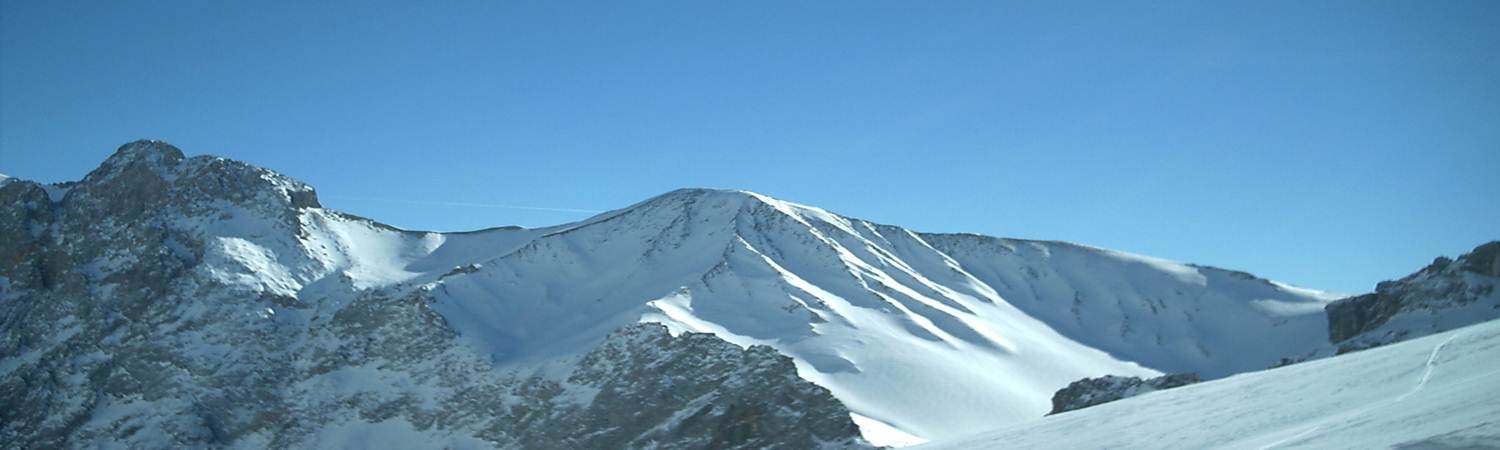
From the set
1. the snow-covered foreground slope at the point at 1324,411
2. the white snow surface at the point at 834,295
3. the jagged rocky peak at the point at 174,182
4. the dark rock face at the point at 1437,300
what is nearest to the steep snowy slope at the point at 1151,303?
the white snow surface at the point at 834,295

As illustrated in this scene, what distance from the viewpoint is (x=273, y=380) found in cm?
11012

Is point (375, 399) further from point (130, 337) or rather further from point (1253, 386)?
point (1253, 386)

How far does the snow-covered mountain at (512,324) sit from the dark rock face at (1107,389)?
30.0ft

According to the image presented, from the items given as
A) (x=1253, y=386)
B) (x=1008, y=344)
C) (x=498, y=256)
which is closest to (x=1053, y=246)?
(x=1008, y=344)

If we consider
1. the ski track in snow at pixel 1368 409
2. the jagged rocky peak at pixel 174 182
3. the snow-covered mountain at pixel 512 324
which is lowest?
the ski track in snow at pixel 1368 409

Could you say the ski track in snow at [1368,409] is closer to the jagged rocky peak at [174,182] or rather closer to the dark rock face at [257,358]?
the dark rock face at [257,358]

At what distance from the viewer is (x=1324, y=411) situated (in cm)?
2431

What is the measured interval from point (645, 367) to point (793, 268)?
3082cm

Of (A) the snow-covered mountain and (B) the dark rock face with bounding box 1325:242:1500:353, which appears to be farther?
(A) the snow-covered mountain

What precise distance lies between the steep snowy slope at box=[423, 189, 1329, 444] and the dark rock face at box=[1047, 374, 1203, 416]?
896 centimetres

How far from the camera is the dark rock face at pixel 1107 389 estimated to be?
80.8 metres

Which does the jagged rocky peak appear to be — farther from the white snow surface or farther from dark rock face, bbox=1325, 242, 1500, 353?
dark rock face, bbox=1325, 242, 1500, 353

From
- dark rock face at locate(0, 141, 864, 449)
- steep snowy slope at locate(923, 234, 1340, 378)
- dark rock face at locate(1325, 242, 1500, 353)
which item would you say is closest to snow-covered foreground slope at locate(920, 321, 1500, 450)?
dark rock face at locate(0, 141, 864, 449)

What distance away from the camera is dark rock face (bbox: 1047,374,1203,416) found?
8075 cm
